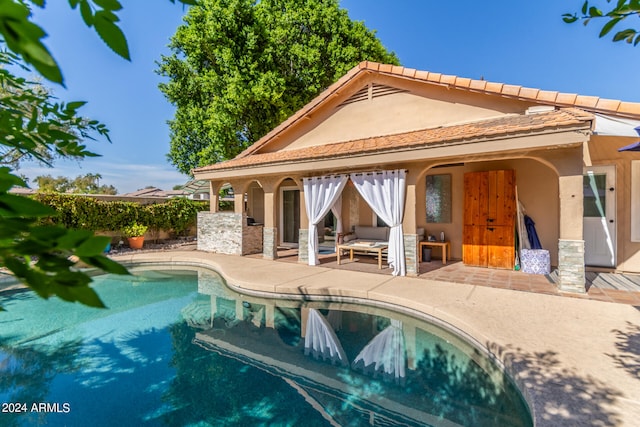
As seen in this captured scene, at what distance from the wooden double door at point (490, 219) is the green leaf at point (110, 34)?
413 inches

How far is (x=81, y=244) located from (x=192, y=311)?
791cm

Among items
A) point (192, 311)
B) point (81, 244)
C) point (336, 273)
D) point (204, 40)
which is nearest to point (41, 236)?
point (81, 244)

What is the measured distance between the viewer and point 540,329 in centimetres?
505

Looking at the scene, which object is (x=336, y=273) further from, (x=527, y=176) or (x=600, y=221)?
(x=600, y=221)

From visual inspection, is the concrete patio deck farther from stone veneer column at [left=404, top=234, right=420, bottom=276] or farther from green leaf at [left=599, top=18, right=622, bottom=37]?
green leaf at [left=599, top=18, right=622, bottom=37]

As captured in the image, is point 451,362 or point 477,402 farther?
point 451,362

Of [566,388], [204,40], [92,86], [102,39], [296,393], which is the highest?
[204,40]

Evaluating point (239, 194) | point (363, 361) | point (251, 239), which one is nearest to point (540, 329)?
point (363, 361)

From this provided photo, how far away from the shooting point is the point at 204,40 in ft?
56.8

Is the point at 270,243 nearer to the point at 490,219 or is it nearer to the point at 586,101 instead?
the point at 490,219

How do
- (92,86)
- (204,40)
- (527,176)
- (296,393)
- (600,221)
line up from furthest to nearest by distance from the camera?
(204,40)
(527,176)
(600,221)
(296,393)
(92,86)

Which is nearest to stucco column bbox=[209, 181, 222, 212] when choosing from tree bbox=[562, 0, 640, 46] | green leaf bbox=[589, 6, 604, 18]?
tree bbox=[562, 0, 640, 46]

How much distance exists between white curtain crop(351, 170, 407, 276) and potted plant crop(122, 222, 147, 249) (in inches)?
475

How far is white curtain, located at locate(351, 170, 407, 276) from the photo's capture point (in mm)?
9008
